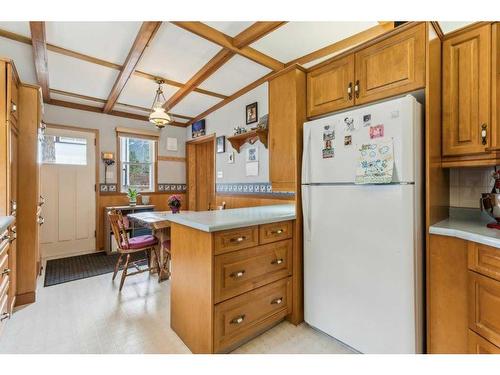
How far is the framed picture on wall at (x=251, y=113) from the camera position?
3.61 m

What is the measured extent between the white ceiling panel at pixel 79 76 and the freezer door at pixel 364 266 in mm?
3182

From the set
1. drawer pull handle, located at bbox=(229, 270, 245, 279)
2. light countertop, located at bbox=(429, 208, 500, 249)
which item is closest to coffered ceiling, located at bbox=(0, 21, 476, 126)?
light countertop, located at bbox=(429, 208, 500, 249)

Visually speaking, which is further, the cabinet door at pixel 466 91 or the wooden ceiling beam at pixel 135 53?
the wooden ceiling beam at pixel 135 53

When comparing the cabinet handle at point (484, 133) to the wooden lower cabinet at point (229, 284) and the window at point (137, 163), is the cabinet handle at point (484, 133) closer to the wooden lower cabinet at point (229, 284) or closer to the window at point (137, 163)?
the wooden lower cabinet at point (229, 284)

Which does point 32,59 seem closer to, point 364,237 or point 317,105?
point 317,105

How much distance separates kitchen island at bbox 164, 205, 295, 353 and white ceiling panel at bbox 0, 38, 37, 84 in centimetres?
269

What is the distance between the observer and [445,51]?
1542mm

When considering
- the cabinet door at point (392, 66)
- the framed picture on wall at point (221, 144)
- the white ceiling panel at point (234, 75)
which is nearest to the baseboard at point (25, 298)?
the framed picture on wall at point (221, 144)

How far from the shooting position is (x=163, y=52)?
2.76 metres

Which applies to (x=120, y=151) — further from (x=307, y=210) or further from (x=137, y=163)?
(x=307, y=210)

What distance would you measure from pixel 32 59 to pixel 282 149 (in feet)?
10.4

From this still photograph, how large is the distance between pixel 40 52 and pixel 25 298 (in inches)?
99.8

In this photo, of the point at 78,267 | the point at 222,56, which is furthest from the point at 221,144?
the point at 78,267
